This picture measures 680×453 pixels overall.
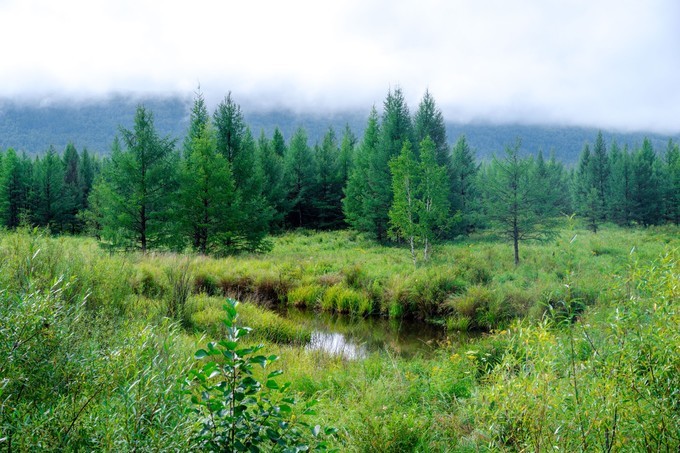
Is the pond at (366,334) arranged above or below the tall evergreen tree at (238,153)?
below

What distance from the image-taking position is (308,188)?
36.3 meters

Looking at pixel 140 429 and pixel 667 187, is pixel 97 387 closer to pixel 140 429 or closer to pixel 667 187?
pixel 140 429

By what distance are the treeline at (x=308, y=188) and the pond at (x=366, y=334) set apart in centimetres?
610

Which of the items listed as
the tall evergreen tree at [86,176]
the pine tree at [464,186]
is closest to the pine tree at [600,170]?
the pine tree at [464,186]

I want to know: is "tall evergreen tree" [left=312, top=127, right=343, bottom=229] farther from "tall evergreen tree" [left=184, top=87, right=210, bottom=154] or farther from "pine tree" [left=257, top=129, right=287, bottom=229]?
"tall evergreen tree" [left=184, top=87, right=210, bottom=154]

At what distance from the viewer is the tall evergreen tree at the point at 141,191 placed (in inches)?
738

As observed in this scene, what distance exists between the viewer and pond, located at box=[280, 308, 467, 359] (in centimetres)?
937

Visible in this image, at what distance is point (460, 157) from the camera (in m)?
34.0

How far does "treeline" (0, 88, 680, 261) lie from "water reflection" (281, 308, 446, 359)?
611 centimetres

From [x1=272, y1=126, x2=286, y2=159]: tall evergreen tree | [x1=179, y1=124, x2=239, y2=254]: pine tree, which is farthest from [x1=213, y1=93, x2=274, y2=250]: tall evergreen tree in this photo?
[x1=272, y1=126, x2=286, y2=159]: tall evergreen tree

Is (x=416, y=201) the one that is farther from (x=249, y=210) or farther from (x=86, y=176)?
(x=86, y=176)

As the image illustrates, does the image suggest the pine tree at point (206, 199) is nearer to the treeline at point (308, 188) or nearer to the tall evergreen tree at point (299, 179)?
the treeline at point (308, 188)

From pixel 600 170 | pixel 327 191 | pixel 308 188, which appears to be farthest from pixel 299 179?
pixel 600 170

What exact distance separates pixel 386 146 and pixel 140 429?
26.5 m
